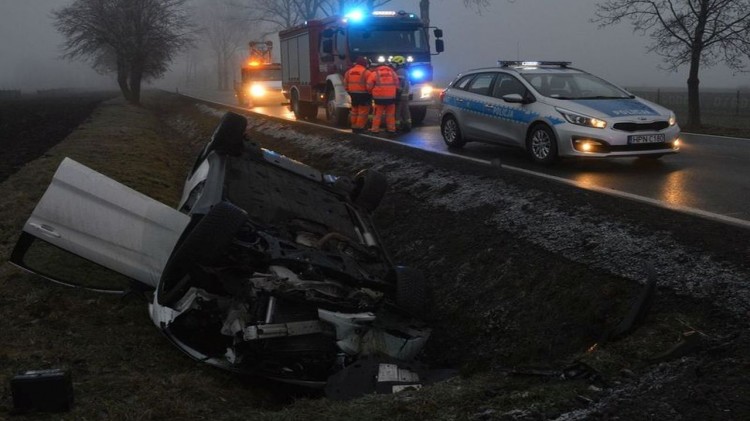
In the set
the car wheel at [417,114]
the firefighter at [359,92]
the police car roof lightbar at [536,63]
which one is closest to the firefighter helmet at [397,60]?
the car wheel at [417,114]

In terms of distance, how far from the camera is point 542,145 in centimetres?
1024


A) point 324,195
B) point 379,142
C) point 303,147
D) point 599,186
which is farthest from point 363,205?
point 303,147

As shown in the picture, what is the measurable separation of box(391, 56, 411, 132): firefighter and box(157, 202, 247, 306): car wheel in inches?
459

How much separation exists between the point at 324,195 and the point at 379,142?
24.0ft

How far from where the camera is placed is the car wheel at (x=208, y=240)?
4262 mm

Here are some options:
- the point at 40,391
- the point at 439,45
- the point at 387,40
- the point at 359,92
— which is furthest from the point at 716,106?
the point at 40,391

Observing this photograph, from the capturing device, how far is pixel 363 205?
6293 millimetres

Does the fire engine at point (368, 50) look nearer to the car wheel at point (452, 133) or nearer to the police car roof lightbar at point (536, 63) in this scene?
the car wheel at point (452, 133)

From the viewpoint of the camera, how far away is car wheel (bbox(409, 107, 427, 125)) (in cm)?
1859

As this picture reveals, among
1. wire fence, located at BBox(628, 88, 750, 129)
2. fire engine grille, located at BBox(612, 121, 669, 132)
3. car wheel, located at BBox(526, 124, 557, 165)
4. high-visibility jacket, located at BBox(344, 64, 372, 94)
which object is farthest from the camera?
wire fence, located at BBox(628, 88, 750, 129)

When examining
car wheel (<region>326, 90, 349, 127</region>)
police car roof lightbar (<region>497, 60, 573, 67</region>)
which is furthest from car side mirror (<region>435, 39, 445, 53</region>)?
police car roof lightbar (<region>497, 60, 573, 67</region>)

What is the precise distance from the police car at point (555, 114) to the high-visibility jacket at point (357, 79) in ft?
9.82

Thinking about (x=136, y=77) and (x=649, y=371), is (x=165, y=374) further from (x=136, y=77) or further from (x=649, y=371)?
(x=136, y=77)

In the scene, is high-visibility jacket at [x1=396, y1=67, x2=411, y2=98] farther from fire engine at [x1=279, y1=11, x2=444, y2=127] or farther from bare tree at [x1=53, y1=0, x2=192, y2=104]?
bare tree at [x1=53, y1=0, x2=192, y2=104]
